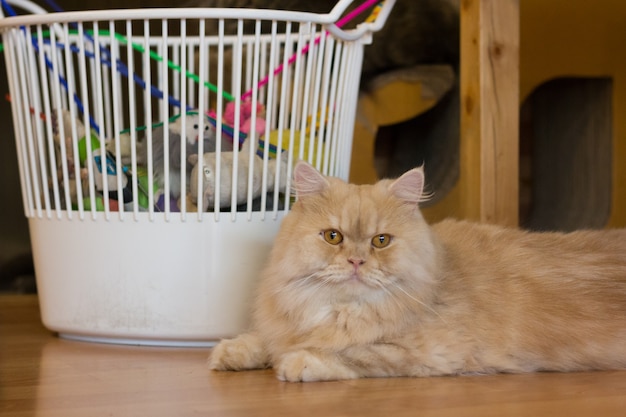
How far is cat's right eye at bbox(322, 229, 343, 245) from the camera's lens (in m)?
1.51

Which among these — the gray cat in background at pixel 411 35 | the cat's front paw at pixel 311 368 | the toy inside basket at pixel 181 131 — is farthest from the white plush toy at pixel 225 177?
the gray cat in background at pixel 411 35

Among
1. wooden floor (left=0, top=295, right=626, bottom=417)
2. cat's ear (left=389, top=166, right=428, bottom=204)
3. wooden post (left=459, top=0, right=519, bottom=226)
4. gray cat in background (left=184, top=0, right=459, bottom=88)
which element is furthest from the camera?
gray cat in background (left=184, top=0, right=459, bottom=88)

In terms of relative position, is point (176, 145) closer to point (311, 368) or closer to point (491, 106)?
point (311, 368)

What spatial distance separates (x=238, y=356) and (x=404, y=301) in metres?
0.34

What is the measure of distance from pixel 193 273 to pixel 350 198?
0.42 metres

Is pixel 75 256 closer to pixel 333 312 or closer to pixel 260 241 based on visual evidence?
pixel 260 241

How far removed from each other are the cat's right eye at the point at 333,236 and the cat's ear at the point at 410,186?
0.14m

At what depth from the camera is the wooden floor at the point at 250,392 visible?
4.16 ft

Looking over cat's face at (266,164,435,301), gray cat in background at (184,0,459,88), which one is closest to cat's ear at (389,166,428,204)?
cat's face at (266,164,435,301)

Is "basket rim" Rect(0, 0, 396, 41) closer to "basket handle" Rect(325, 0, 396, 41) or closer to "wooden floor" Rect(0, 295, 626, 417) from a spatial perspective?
"basket handle" Rect(325, 0, 396, 41)

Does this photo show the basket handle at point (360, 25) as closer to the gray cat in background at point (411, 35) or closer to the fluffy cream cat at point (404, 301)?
the fluffy cream cat at point (404, 301)

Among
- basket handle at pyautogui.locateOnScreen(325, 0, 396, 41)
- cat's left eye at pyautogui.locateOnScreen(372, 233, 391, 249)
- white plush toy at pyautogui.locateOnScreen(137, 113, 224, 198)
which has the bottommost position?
cat's left eye at pyautogui.locateOnScreen(372, 233, 391, 249)

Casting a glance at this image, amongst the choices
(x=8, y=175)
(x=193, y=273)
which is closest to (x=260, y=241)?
(x=193, y=273)

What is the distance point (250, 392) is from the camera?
1.39 meters
